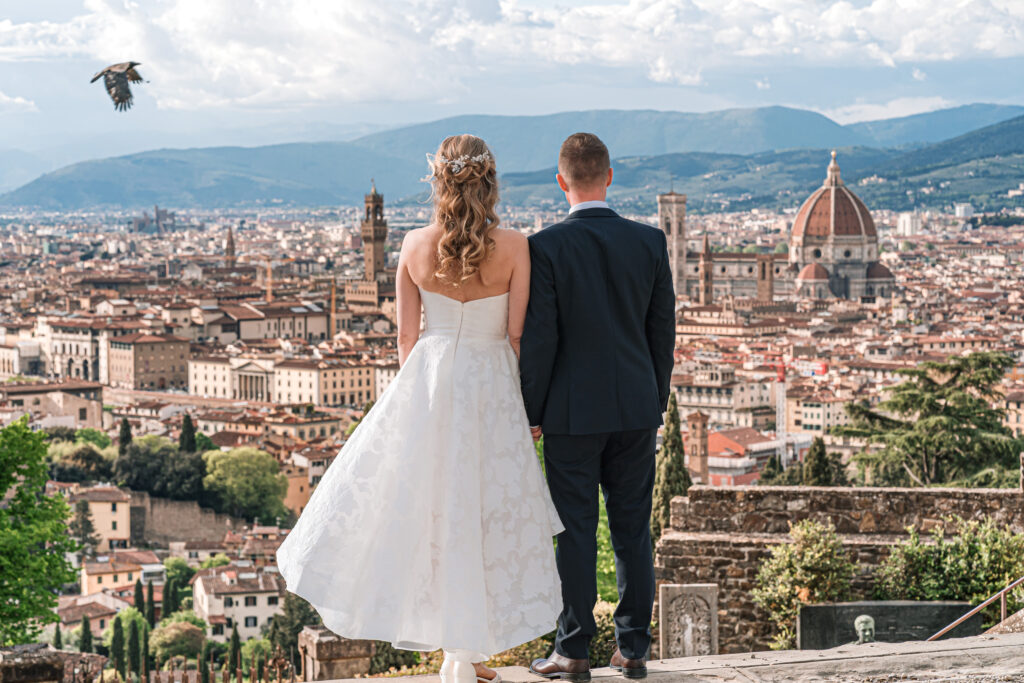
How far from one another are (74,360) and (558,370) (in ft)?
194

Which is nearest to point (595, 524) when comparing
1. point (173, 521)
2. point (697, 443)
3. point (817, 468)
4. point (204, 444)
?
point (817, 468)

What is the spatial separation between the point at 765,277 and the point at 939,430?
7116 centimetres

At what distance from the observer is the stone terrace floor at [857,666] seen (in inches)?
100

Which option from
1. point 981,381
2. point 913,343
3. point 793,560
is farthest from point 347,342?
point 793,560

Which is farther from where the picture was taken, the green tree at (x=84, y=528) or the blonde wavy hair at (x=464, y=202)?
the green tree at (x=84, y=528)

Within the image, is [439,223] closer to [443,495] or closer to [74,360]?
[443,495]

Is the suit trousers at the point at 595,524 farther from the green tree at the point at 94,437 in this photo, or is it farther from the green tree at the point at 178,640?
the green tree at the point at 94,437

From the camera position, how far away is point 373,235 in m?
70.6

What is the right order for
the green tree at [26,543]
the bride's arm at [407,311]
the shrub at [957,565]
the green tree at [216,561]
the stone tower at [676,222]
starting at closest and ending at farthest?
1. the bride's arm at [407,311]
2. the shrub at [957,565]
3. the green tree at [26,543]
4. the green tree at [216,561]
5. the stone tower at [676,222]

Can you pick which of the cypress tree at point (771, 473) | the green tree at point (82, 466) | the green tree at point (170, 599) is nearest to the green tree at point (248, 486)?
the green tree at point (82, 466)

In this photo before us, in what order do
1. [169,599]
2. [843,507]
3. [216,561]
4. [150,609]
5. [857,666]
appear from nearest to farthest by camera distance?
1. [857,666]
2. [843,507]
3. [150,609]
4. [169,599]
5. [216,561]

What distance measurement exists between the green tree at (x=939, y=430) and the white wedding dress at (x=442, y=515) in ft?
27.2

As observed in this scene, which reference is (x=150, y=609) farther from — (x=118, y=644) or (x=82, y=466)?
(x=82, y=466)

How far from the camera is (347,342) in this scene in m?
55.9
